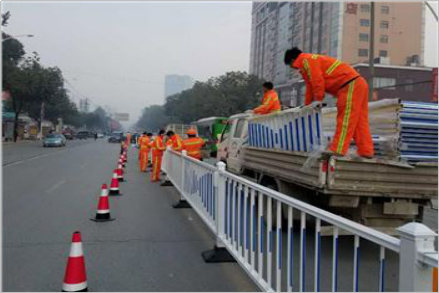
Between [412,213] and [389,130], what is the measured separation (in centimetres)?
115

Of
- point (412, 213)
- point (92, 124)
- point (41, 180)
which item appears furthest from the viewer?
point (92, 124)

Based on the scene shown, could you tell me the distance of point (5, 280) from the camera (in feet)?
15.1

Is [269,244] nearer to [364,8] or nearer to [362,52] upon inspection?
[362,52]

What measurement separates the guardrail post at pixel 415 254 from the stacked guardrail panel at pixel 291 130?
3.64 meters

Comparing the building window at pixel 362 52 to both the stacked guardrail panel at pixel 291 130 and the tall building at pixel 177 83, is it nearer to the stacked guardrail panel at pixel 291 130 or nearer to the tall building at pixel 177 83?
the tall building at pixel 177 83

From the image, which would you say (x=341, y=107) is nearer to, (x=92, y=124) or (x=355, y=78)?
(x=355, y=78)

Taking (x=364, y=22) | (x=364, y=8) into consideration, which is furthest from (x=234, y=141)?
(x=364, y=8)

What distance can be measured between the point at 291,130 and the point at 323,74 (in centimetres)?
92

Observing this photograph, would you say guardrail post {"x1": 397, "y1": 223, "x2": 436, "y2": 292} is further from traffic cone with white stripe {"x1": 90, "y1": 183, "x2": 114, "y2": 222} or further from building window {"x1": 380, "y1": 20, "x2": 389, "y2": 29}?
building window {"x1": 380, "y1": 20, "x2": 389, "y2": 29}

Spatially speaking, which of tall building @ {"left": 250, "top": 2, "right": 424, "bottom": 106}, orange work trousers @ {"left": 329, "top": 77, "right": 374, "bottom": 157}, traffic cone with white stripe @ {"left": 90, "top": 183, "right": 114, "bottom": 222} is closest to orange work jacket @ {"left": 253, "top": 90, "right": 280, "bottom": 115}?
orange work trousers @ {"left": 329, "top": 77, "right": 374, "bottom": 157}

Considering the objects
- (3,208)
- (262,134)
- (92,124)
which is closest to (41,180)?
(3,208)

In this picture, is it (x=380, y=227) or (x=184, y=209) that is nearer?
(x=380, y=227)

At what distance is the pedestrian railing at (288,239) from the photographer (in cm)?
209

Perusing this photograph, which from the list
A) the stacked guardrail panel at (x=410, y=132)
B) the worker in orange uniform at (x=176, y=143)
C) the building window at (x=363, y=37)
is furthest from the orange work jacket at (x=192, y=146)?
the building window at (x=363, y=37)
